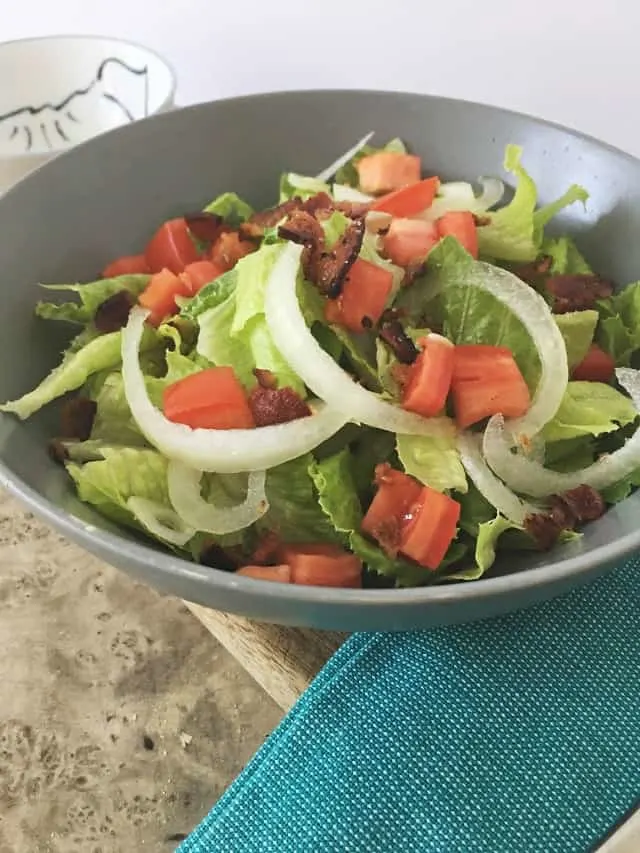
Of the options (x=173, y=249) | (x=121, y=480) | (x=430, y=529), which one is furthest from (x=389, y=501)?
(x=173, y=249)

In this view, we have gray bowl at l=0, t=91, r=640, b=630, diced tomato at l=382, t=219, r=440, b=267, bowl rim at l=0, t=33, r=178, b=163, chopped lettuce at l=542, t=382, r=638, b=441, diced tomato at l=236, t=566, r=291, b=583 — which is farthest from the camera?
bowl rim at l=0, t=33, r=178, b=163

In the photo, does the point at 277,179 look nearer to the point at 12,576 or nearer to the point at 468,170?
the point at 468,170

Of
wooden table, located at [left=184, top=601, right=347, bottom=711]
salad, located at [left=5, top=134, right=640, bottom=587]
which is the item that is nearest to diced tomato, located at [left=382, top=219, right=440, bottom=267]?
salad, located at [left=5, top=134, right=640, bottom=587]

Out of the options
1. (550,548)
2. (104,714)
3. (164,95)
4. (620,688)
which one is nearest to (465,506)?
(550,548)

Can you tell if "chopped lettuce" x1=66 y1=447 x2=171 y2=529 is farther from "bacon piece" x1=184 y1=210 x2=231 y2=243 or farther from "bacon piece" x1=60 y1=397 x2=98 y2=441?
"bacon piece" x1=184 y1=210 x2=231 y2=243

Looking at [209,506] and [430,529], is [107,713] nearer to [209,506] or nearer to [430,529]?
[209,506]

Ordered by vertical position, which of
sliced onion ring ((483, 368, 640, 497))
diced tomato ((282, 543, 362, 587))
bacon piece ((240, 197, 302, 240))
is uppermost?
bacon piece ((240, 197, 302, 240))
